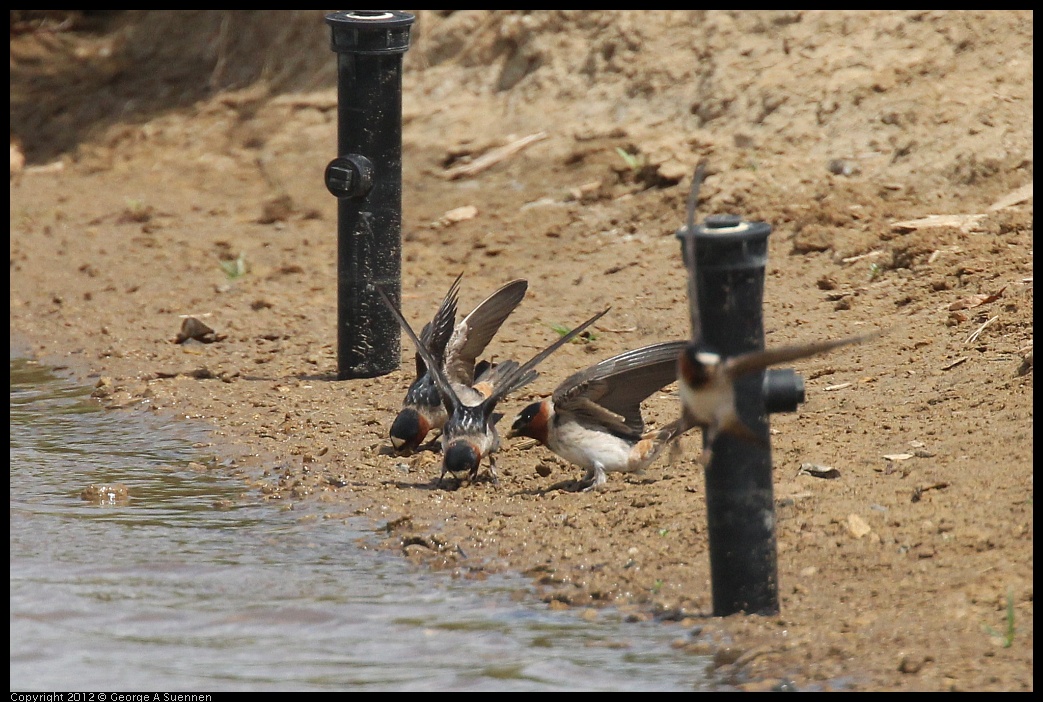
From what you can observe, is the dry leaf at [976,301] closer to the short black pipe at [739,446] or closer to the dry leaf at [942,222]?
the dry leaf at [942,222]

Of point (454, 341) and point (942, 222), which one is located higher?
point (942, 222)

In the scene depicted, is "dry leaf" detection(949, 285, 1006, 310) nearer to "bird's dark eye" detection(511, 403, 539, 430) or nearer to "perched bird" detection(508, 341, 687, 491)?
"perched bird" detection(508, 341, 687, 491)

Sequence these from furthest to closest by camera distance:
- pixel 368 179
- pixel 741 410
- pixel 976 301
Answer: pixel 368 179
pixel 976 301
pixel 741 410

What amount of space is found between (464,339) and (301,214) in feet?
13.6

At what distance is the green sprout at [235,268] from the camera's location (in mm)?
9656

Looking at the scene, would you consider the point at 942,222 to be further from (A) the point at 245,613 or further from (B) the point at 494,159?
(A) the point at 245,613

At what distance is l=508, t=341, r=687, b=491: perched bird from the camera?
590cm

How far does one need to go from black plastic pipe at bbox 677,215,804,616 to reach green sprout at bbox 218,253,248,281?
19.2 ft

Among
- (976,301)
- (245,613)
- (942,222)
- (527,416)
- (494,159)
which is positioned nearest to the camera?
(245,613)

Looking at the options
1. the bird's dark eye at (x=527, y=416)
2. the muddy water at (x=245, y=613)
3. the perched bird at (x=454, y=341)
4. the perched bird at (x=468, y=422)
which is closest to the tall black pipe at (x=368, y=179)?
the perched bird at (x=454, y=341)

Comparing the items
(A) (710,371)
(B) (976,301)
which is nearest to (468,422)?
(A) (710,371)

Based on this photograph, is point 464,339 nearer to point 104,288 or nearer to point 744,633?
point 744,633

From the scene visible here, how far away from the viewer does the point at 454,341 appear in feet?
22.9

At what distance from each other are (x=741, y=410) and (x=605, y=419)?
192cm
